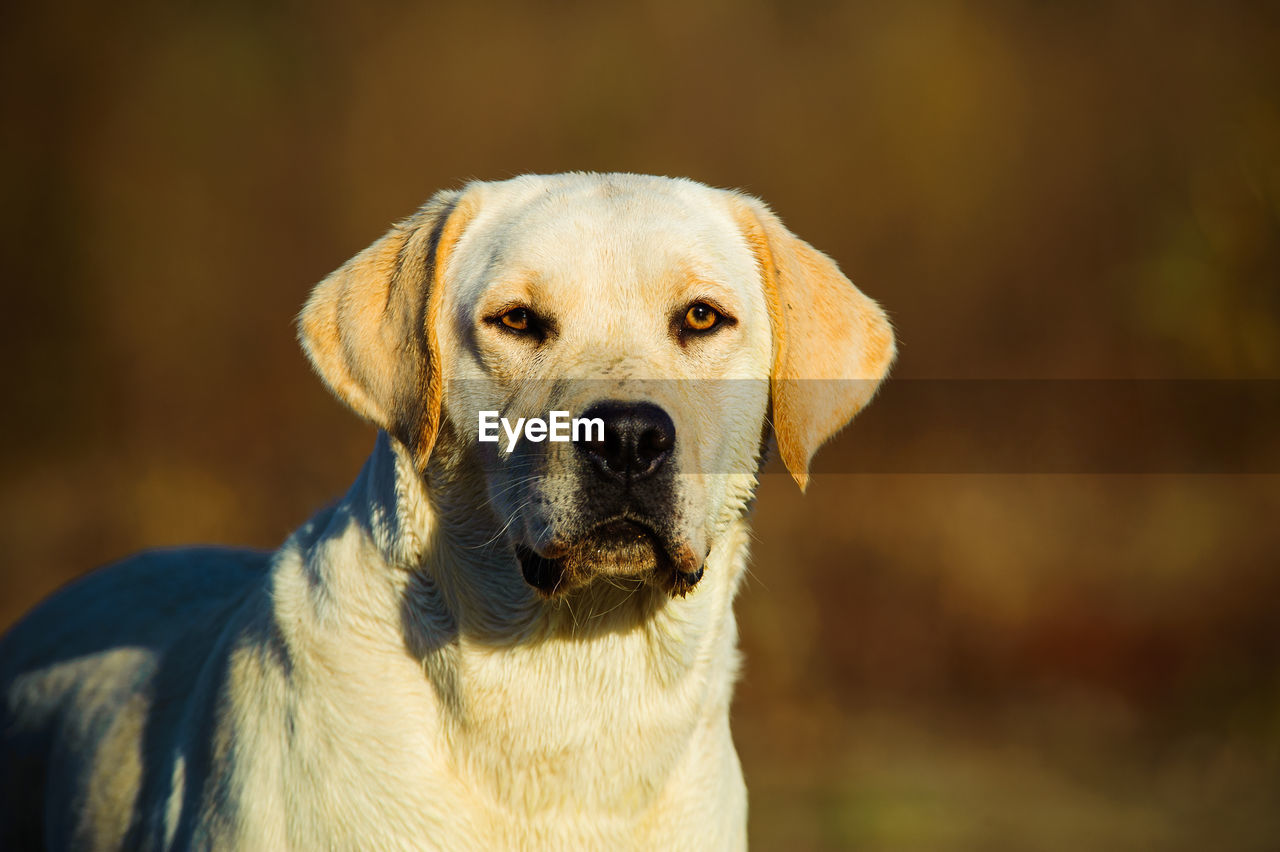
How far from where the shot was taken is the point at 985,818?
26.5 feet

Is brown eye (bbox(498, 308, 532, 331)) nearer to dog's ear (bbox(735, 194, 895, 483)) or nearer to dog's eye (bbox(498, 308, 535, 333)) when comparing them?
dog's eye (bbox(498, 308, 535, 333))

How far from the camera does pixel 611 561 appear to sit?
9.38 ft

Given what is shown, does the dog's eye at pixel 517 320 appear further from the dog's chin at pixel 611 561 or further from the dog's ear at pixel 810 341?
the dog's ear at pixel 810 341

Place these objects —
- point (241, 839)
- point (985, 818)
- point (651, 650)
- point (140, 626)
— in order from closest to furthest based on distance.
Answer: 1. point (241, 839)
2. point (651, 650)
3. point (140, 626)
4. point (985, 818)

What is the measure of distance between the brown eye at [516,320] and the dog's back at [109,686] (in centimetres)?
105

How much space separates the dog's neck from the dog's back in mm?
598

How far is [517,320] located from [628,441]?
55 centimetres

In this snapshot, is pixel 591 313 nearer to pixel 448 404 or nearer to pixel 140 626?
pixel 448 404

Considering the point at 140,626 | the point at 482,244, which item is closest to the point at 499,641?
the point at 482,244

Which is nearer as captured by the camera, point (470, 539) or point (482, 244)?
point (470, 539)

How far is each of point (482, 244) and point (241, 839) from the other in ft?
5.15

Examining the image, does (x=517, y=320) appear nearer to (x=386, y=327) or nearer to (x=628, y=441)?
(x=386, y=327)

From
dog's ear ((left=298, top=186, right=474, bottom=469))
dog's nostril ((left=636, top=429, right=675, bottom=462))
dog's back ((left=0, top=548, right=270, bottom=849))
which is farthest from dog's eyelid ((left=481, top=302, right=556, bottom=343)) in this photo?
dog's back ((left=0, top=548, right=270, bottom=849))

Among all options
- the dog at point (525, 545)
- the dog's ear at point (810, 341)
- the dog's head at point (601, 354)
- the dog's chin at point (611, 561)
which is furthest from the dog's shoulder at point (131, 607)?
the dog's ear at point (810, 341)
